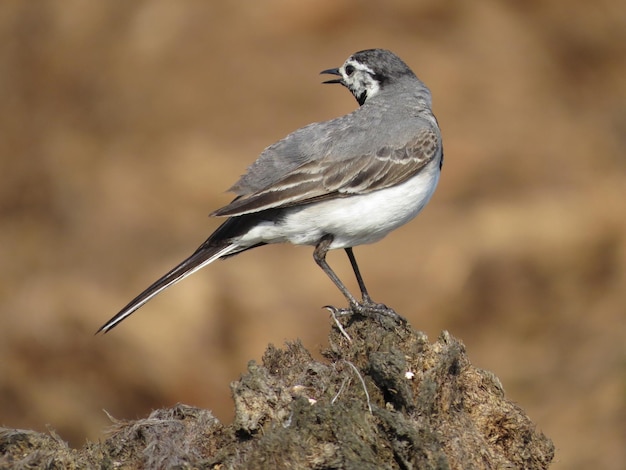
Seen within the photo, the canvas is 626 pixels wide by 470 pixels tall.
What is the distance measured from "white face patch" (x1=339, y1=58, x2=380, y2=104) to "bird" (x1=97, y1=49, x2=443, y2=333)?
79 cm

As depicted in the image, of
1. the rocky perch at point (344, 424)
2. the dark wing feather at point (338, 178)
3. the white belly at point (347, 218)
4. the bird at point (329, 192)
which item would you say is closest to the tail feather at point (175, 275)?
the bird at point (329, 192)

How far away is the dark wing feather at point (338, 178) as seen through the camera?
8.70 m

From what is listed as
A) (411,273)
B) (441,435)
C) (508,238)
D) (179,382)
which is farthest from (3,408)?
(441,435)

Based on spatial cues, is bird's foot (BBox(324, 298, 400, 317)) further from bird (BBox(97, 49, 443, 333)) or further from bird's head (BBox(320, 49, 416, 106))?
bird's head (BBox(320, 49, 416, 106))

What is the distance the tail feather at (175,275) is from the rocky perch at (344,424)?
135 centimetres

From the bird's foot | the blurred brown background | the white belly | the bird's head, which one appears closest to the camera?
the bird's foot

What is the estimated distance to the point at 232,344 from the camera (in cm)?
1683

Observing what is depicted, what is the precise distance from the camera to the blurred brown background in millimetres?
16719

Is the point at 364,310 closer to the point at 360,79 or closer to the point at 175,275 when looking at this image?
the point at 175,275

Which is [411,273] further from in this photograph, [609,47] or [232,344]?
[609,47]

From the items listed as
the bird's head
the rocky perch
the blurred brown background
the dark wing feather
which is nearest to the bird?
the dark wing feather

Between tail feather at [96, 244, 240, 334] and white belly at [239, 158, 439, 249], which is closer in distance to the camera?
tail feather at [96, 244, 240, 334]

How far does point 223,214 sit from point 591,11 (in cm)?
1315

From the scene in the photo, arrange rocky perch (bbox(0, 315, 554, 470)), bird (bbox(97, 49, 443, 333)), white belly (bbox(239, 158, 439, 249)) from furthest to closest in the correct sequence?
white belly (bbox(239, 158, 439, 249)), bird (bbox(97, 49, 443, 333)), rocky perch (bbox(0, 315, 554, 470))
